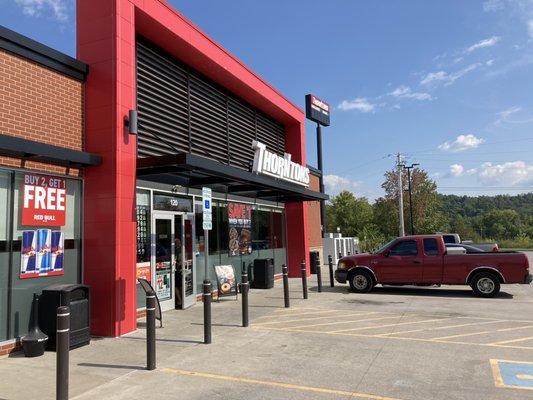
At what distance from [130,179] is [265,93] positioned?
9.25 m

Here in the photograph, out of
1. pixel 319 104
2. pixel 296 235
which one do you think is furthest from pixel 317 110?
pixel 296 235

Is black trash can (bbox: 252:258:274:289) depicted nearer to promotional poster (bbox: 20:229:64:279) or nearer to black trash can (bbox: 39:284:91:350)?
promotional poster (bbox: 20:229:64:279)

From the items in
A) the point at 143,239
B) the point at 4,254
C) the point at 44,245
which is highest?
the point at 143,239

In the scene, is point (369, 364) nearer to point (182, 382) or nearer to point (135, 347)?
point (182, 382)

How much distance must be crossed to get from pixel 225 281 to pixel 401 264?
5316mm

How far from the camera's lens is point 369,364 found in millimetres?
6891

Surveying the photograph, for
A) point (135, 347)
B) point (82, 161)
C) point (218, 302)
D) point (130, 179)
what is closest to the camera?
point (135, 347)

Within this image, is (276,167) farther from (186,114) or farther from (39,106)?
(39,106)

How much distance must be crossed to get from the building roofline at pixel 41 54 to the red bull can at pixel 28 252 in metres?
3.20

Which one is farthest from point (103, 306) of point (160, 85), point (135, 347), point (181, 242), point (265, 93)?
point (265, 93)

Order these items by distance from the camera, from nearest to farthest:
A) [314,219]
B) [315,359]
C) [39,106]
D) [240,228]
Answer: [315,359] < [39,106] < [240,228] < [314,219]

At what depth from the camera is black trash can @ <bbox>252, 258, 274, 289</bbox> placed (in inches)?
639

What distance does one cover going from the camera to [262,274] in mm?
16281

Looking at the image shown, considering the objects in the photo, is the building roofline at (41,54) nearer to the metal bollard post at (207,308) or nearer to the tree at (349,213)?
the metal bollard post at (207,308)
